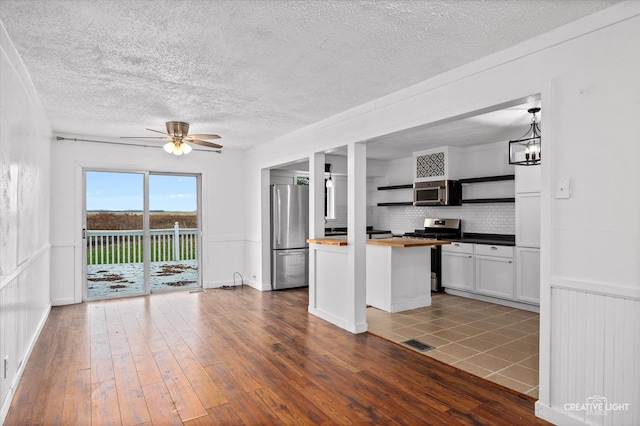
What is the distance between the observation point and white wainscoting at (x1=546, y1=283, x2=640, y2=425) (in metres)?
2.02

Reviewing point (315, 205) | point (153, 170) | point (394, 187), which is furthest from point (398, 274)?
point (153, 170)

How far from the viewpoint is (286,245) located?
638 centimetres

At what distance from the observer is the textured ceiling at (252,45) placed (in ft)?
6.92

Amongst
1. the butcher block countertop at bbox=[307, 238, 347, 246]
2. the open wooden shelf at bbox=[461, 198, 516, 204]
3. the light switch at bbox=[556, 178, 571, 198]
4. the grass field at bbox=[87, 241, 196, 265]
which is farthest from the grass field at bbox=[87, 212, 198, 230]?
the light switch at bbox=[556, 178, 571, 198]

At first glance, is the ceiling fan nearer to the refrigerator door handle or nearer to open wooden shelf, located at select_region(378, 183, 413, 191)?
the refrigerator door handle

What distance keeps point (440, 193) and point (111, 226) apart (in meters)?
5.56

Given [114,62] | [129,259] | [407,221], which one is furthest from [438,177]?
[129,259]

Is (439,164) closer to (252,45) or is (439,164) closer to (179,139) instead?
(179,139)

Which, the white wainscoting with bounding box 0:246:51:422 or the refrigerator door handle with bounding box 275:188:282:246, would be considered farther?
the refrigerator door handle with bounding box 275:188:282:246

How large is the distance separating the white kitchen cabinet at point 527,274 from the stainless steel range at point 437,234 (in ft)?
4.33

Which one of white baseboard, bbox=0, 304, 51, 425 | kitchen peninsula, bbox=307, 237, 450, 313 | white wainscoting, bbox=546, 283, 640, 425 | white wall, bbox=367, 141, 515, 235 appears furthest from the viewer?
white wall, bbox=367, 141, 515, 235

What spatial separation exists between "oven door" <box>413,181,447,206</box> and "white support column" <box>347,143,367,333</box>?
2606mm

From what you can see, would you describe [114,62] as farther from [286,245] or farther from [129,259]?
[129,259]

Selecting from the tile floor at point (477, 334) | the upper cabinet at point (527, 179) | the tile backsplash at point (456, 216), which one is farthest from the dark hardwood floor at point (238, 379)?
the tile backsplash at point (456, 216)
